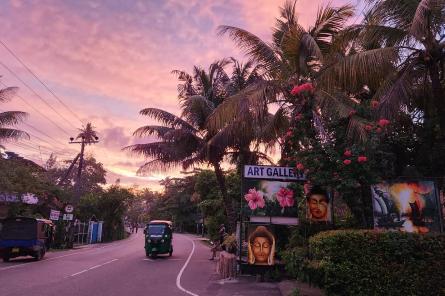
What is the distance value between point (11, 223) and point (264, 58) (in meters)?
15.3

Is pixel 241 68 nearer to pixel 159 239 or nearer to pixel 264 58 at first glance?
pixel 264 58

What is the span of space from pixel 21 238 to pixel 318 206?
15474 mm

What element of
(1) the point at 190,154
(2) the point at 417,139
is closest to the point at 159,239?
(1) the point at 190,154

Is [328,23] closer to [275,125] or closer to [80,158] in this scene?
[275,125]

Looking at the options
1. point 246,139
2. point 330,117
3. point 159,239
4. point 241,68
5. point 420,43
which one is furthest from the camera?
point 159,239

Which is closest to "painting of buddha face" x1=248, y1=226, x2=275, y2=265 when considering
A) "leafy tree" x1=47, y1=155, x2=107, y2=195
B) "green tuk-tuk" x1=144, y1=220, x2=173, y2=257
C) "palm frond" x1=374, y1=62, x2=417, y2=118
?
"palm frond" x1=374, y1=62, x2=417, y2=118

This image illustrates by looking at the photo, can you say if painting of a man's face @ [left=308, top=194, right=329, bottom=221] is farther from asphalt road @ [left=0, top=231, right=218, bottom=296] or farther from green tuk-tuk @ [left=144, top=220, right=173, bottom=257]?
green tuk-tuk @ [left=144, top=220, right=173, bottom=257]

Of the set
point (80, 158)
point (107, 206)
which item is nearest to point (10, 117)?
point (80, 158)

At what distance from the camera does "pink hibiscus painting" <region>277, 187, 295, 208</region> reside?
49.8ft

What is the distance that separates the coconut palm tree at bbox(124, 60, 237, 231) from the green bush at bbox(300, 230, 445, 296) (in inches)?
551

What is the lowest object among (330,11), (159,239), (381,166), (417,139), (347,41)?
(159,239)

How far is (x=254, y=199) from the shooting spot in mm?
15305

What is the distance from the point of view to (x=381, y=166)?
1187 cm

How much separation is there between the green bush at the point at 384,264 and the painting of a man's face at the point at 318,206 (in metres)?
4.20
